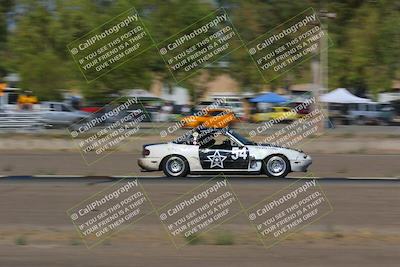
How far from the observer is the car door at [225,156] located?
16406 millimetres

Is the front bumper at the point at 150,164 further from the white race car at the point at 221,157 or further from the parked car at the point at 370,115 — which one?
the parked car at the point at 370,115

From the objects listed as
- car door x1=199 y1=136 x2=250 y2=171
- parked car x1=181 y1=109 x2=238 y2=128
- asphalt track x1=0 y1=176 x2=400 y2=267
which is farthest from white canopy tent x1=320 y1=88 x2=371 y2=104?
asphalt track x1=0 y1=176 x2=400 y2=267

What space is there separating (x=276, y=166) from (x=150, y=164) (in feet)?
9.46

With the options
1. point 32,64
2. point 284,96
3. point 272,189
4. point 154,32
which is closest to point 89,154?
point 272,189

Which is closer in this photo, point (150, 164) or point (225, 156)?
point (225, 156)

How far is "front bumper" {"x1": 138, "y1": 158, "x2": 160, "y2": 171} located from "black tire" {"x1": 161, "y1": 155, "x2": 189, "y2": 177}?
5.5 inches

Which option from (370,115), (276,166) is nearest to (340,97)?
(370,115)

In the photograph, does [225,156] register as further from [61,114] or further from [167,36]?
[61,114]

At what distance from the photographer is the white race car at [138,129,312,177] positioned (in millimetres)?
16438

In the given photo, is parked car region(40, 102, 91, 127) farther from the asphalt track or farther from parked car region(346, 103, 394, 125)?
the asphalt track

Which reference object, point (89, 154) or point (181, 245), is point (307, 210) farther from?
point (89, 154)

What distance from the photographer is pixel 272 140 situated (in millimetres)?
25484

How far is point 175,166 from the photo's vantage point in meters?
16.7

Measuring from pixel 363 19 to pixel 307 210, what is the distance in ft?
121
